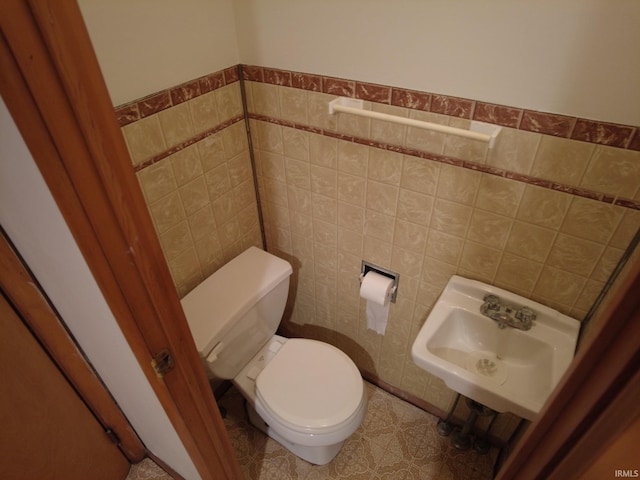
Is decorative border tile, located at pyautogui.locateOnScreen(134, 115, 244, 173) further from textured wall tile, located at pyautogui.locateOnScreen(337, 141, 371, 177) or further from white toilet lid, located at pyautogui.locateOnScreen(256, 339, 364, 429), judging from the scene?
white toilet lid, located at pyautogui.locateOnScreen(256, 339, 364, 429)

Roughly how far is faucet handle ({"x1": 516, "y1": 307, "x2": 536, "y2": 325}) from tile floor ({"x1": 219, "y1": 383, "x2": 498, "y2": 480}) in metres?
0.86

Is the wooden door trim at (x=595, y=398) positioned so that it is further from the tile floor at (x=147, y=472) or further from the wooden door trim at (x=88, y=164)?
the tile floor at (x=147, y=472)

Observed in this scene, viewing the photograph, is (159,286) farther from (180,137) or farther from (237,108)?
(237,108)

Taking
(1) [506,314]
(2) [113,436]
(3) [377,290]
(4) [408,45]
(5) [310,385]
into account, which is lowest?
(2) [113,436]

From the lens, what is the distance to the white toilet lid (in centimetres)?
144

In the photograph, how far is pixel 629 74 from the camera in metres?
0.83

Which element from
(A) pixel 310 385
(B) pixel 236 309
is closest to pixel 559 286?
(A) pixel 310 385

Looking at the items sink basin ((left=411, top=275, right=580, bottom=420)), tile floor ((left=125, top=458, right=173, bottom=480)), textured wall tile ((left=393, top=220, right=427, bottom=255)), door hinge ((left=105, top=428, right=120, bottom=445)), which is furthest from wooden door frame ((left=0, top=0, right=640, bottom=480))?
tile floor ((left=125, top=458, right=173, bottom=480))

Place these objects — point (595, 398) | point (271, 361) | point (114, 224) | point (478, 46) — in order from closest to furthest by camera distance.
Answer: point (595, 398), point (114, 224), point (478, 46), point (271, 361)

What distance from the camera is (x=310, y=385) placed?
60.2 inches

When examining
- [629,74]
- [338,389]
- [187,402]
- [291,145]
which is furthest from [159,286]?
[629,74]

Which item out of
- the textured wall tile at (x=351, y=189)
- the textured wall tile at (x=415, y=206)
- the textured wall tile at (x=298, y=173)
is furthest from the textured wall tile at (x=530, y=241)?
the textured wall tile at (x=298, y=173)

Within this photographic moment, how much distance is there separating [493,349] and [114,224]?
126 cm

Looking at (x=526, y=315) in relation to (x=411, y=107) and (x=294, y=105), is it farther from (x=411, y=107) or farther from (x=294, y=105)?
(x=294, y=105)
